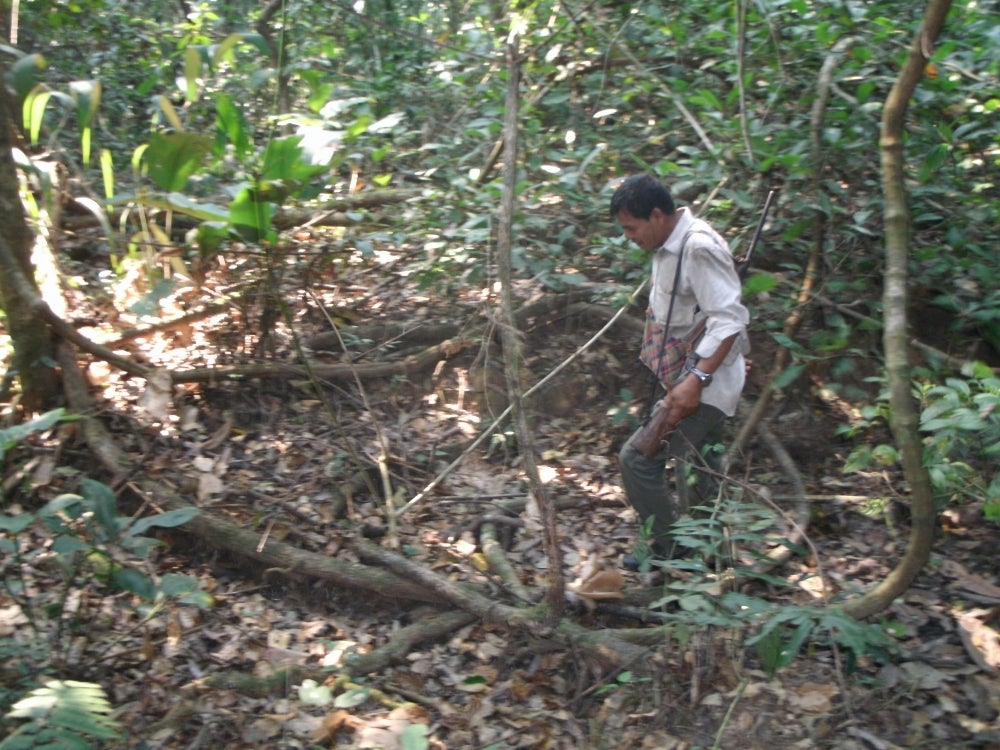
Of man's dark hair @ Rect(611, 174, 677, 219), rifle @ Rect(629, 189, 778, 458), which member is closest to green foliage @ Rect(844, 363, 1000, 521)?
rifle @ Rect(629, 189, 778, 458)

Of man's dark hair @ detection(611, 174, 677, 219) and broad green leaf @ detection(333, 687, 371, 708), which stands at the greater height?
man's dark hair @ detection(611, 174, 677, 219)

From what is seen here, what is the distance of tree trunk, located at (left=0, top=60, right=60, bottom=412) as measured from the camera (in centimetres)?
449

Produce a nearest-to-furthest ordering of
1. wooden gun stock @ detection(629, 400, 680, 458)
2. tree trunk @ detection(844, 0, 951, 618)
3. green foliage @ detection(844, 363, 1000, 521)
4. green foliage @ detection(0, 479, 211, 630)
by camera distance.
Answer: green foliage @ detection(0, 479, 211, 630) → green foliage @ detection(844, 363, 1000, 521) → tree trunk @ detection(844, 0, 951, 618) → wooden gun stock @ detection(629, 400, 680, 458)

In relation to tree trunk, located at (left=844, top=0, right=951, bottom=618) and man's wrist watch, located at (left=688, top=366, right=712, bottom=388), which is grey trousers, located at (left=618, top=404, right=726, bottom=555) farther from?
tree trunk, located at (left=844, top=0, right=951, bottom=618)

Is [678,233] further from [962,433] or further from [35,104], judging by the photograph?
[35,104]

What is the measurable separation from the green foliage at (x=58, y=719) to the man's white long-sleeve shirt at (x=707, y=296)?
2704 millimetres

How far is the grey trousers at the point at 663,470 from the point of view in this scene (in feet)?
13.9

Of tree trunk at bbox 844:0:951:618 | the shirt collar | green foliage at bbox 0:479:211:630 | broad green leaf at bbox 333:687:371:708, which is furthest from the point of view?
the shirt collar

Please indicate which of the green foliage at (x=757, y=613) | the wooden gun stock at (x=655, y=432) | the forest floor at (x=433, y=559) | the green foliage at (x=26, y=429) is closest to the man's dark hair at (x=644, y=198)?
the wooden gun stock at (x=655, y=432)

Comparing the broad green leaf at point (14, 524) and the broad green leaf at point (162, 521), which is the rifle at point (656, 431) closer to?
the broad green leaf at point (162, 521)

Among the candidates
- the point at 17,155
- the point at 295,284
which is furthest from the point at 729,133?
the point at 17,155

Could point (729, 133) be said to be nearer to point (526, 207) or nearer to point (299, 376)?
point (526, 207)

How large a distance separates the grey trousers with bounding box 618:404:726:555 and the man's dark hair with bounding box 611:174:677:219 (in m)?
0.94

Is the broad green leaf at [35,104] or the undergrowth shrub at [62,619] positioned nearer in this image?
the undergrowth shrub at [62,619]
